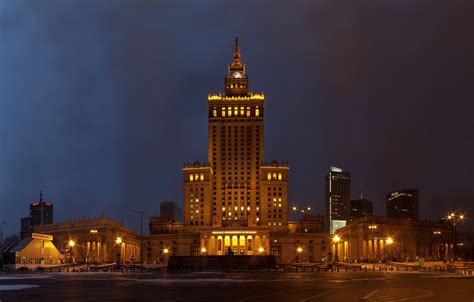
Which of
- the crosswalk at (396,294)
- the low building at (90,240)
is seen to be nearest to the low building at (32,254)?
the low building at (90,240)

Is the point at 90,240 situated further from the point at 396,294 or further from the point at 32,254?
the point at 396,294

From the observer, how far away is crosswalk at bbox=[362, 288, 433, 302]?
155 ft

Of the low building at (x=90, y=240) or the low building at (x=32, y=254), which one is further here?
the low building at (x=90, y=240)

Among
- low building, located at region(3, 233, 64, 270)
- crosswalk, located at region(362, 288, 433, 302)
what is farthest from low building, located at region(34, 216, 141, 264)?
crosswalk, located at region(362, 288, 433, 302)

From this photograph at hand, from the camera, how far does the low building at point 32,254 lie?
127750 mm

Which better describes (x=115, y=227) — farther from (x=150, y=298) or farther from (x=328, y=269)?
(x=150, y=298)

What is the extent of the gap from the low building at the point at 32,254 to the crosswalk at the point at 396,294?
84420 mm

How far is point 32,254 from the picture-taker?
13750 centimetres

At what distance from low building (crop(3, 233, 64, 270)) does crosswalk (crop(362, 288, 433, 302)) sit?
84420 mm

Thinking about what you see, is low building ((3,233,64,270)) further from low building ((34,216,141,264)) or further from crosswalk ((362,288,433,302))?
crosswalk ((362,288,433,302))

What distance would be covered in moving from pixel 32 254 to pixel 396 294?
104 m

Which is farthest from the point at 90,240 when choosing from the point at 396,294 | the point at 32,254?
the point at 396,294

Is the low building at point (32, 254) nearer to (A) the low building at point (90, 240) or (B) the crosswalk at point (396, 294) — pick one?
(A) the low building at point (90, 240)

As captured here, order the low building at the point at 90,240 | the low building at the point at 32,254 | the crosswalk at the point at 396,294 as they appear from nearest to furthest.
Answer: the crosswalk at the point at 396,294 → the low building at the point at 32,254 → the low building at the point at 90,240
